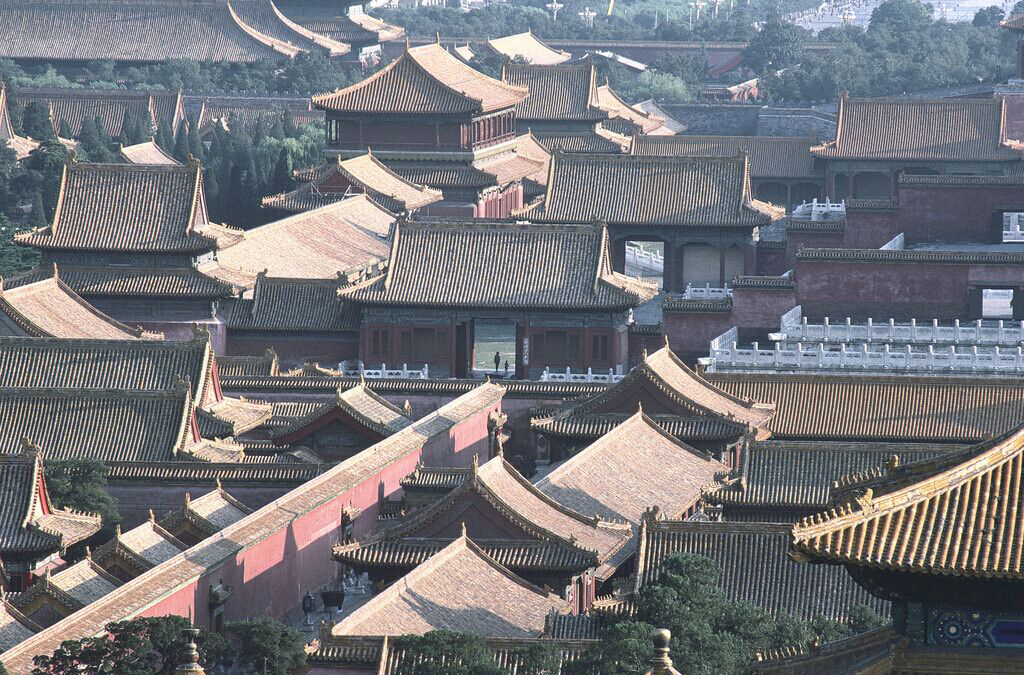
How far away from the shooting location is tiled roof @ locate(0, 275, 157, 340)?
2076 inches

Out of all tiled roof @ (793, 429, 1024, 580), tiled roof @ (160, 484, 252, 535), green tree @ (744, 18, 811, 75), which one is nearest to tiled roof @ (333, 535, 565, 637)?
tiled roof @ (160, 484, 252, 535)

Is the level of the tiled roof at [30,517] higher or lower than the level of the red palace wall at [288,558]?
higher

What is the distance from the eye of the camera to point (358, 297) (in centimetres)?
6128

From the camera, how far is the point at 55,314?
54.4 m

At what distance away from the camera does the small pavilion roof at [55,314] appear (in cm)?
5272

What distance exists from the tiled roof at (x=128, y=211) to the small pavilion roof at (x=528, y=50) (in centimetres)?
6566

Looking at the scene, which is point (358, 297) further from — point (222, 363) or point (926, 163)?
point (926, 163)

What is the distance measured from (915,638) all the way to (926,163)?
7178 cm

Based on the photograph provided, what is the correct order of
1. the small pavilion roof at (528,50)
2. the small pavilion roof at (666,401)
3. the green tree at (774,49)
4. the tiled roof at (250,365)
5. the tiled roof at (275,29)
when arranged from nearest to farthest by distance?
the small pavilion roof at (666,401), the tiled roof at (250,365), the tiled roof at (275,29), the small pavilion roof at (528,50), the green tree at (774,49)

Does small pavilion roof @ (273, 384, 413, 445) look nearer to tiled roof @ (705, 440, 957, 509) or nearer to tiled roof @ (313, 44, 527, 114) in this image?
tiled roof @ (705, 440, 957, 509)

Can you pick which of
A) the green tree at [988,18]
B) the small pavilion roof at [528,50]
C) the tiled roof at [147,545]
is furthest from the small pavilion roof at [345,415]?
the green tree at [988,18]

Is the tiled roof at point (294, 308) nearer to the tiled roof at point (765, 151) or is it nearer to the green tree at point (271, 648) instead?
the green tree at point (271, 648)

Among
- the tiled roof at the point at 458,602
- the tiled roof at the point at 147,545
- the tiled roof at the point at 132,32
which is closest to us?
the tiled roof at the point at 458,602

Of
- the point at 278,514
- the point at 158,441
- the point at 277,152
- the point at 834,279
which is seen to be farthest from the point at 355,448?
the point at 277,152
